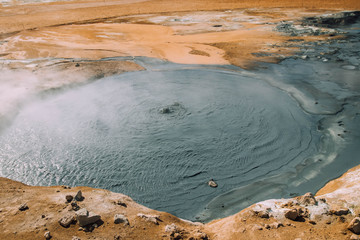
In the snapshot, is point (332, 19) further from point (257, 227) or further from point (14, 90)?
point (14, 90)

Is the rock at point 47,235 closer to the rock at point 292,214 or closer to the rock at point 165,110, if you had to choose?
the rock at point 292,214

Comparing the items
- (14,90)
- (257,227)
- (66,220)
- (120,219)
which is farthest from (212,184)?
(14,90)

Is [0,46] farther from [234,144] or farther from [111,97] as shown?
[234,144]

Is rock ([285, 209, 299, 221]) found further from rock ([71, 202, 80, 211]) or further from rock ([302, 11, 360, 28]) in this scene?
rock ([302, 11, 360, 28])

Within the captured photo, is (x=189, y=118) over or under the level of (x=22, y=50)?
under

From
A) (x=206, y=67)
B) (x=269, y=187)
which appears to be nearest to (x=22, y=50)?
(x=206, y=67)

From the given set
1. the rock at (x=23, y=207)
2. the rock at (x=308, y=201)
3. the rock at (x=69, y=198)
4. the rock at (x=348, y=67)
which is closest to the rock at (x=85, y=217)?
the rock at (x=69, y=198)
